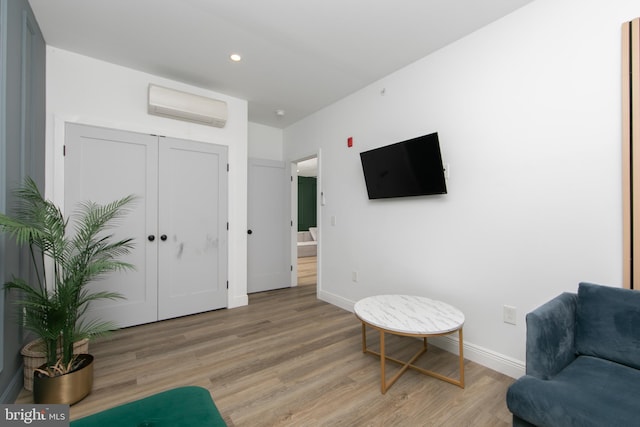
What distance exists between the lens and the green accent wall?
8.89 meters

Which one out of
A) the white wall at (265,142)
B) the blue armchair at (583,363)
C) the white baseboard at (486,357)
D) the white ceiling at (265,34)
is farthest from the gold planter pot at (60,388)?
the white wall at (265,142)

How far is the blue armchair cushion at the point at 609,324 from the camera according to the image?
55.4 inches

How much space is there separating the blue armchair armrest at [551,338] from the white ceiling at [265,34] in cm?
210

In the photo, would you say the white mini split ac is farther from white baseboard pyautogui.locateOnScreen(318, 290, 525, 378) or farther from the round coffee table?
white baseboard pyautogui.locateOnScreen(318, 290, 525, 378)

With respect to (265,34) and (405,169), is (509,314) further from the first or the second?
(265,34)

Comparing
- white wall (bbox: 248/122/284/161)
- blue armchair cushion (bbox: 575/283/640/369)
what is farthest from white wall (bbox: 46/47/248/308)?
blue armchair cushion (bbox: 575/283/640/369)

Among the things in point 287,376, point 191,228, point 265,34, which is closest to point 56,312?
point 287,376

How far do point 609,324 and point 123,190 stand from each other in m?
3.99

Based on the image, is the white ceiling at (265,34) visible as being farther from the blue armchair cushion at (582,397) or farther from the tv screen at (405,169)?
the blue armchair cushion at (582,397)

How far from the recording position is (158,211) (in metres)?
3.15

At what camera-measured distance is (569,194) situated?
183 centimetres

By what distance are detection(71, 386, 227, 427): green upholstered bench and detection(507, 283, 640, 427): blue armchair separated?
135 cm

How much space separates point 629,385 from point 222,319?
3.25 m

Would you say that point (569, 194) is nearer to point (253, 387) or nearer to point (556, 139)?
point (556, 139)
